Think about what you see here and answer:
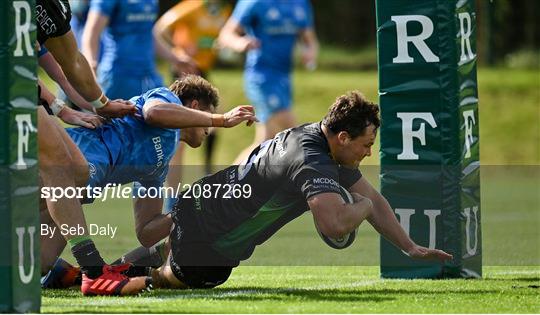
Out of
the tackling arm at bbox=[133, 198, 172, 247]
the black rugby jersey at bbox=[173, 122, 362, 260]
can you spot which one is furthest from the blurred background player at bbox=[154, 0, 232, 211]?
the black rugby jersey at bbox=[173, 122, 362, 260]

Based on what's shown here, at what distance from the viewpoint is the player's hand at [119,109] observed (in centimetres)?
795

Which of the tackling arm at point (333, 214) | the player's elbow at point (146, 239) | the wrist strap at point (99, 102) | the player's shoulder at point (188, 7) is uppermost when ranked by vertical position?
the player's shoulder at point (188, 7)

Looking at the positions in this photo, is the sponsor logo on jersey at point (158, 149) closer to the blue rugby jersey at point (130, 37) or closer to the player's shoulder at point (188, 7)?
the blue rugby jersey at point (130, 37)

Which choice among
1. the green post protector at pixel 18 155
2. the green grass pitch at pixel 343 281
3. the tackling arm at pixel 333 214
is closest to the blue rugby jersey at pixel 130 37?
the green grass pitch at pixel 343 281

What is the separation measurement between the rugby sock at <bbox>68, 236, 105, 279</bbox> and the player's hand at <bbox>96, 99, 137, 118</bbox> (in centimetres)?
108

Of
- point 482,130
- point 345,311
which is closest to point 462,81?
point 345,311

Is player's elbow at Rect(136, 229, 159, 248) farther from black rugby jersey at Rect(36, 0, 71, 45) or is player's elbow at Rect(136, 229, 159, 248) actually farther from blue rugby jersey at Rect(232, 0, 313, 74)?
blue rugby jersey at Rect(232, 0, 313, 74)

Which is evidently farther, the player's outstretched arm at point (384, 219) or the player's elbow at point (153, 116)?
the player's elbow at point (153, 116)

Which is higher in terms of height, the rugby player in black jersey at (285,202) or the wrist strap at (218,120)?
the wrist strap at (218,120)

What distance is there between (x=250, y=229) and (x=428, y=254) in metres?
0.95

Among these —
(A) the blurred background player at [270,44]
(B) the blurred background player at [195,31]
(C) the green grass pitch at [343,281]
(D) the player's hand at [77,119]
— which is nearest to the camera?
(C) the green grass pitch at [343,281]

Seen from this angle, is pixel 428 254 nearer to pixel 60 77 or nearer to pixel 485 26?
pixel 60 77

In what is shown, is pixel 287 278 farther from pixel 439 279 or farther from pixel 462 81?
pixel 462 81

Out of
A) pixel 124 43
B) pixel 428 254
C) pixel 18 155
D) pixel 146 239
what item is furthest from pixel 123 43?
pixel 18 155
